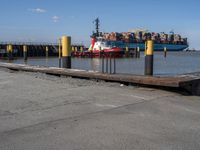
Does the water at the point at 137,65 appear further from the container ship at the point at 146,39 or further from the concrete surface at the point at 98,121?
the container ship at the point at 146,39

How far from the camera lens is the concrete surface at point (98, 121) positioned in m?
3.97

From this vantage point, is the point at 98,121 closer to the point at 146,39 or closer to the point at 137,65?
the point at 137,65

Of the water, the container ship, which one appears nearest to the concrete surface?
the water

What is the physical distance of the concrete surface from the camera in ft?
13.0

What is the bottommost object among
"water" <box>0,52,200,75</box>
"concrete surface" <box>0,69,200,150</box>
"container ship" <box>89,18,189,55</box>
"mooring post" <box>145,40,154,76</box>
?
"water" <box>0,52,200,75</box>

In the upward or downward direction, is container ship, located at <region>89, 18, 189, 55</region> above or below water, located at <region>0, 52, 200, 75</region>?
above

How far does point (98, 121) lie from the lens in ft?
16.2

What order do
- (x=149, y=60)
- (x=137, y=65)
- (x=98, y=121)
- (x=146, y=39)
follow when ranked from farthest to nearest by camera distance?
(x=146, y=39), (x=137, y=65), (x=149, y=60), (x=98, y=121)

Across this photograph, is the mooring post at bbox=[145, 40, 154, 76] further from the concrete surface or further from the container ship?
the container ship

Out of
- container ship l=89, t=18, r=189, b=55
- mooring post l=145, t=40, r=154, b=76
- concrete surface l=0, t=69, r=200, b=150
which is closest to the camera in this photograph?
concrete surface l=0, t=69, r=200, b=150

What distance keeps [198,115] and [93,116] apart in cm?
184

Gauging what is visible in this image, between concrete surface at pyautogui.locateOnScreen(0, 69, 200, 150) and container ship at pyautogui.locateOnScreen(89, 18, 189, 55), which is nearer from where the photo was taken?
concrete surface at pyautogui.locateOnScreen(0, 69, 200, 150)

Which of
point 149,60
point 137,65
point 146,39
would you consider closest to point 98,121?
point 149,60

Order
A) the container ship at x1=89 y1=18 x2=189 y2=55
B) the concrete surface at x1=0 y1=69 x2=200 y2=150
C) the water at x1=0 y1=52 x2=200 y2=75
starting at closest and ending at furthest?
the concrete surface at x1=0 y1=69 x2=200 y2=150 < the water at x1=0 y1=52 x2=200 y2=75 < the container ship at x1=89 y1=18 x2=189 y2=55
